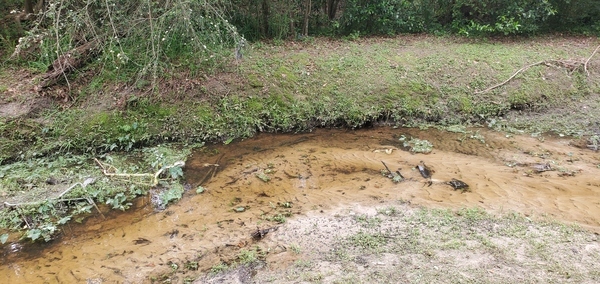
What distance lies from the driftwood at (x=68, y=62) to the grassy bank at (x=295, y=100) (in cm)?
18

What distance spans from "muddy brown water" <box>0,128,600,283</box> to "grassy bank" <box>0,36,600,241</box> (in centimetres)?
46

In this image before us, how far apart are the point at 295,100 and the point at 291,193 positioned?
2.25m

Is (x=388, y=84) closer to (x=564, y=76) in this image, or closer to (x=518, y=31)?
(x=564, y=76)

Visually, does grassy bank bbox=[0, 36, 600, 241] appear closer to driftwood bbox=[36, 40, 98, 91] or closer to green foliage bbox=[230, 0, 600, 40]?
driftwood bbox=[36, 40, 98, 91]

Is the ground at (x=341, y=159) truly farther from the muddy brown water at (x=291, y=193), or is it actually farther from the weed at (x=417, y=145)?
the weed at (x=417, y=145)

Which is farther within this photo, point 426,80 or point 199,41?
point 426,80

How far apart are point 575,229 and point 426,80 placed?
145 inches

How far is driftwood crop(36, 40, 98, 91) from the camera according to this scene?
5.64m

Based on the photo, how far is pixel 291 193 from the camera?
433 centimetres

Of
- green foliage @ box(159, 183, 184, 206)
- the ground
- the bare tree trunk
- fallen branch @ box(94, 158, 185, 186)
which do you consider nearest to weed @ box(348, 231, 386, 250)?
the ground

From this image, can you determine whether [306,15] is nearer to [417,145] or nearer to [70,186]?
[417,145]

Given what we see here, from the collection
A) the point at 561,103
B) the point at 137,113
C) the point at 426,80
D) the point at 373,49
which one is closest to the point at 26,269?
the point at 137,113

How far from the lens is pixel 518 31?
Result: 823cm

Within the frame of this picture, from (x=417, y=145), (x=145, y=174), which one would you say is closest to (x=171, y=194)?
(x=145, y=174)
